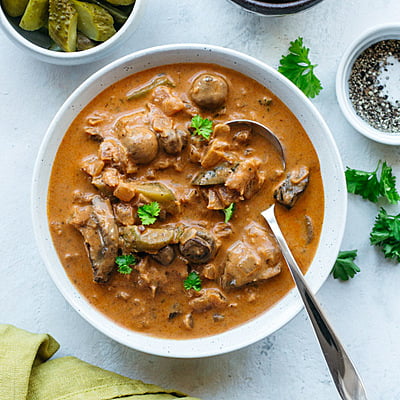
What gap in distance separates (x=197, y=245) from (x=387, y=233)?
4.78 feet

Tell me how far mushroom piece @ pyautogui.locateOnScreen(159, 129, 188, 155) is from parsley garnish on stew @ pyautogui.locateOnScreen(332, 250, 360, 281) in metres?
1.41

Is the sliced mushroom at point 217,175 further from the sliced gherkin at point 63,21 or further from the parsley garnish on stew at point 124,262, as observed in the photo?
the sliced gherkin at point 63,21

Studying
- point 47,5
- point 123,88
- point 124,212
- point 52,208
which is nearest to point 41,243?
point 52,208

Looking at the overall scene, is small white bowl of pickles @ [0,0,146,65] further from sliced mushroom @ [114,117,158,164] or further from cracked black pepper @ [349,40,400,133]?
cracked black pepper @ [349,40,400,133]

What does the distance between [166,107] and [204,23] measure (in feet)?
2.98

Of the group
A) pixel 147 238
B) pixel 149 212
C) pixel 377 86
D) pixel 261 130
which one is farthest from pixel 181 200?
pixel 377 86

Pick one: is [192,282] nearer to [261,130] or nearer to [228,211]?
[228,211]

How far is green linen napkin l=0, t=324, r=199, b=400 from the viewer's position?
3945 mm

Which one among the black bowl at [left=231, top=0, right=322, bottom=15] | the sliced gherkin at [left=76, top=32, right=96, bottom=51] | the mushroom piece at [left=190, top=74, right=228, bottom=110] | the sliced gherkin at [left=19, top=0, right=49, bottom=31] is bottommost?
the mushroom piece at [left=190, top=74, right=228, bottom=110]

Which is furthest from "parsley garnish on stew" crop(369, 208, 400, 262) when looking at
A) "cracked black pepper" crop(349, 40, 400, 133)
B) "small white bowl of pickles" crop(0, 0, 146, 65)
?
"small white bowl of pickles" crop(0, 0, 146, 65)

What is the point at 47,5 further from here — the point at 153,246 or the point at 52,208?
the point at 153,246

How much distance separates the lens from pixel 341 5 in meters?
4.25

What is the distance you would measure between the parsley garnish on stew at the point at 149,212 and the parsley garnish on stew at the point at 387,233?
162 centimetres

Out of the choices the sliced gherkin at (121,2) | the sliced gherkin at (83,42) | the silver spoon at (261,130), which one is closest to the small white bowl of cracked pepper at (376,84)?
the silver spoon at (261,130)
